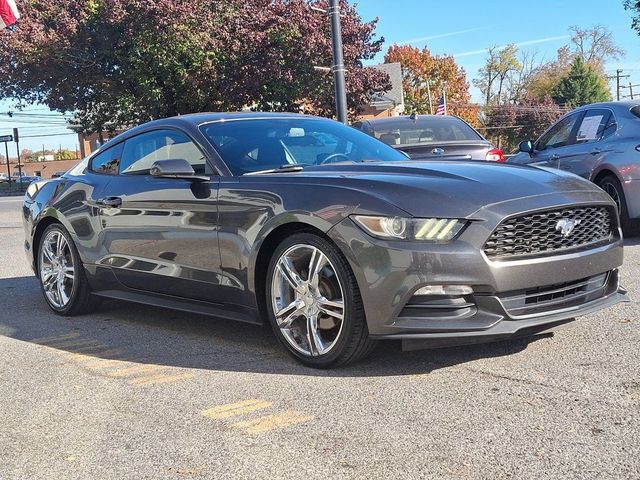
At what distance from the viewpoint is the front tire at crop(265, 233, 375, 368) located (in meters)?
3.81

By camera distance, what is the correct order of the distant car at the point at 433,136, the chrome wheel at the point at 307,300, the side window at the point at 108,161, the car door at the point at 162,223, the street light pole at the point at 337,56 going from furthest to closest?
1. the street light pole at the point at 337,56
2. the distant car at the point at 433,136
3. the side window at the point at 108,161
4. the car door at the point at 162,223
5. the chrome wheel at the point at 307,300

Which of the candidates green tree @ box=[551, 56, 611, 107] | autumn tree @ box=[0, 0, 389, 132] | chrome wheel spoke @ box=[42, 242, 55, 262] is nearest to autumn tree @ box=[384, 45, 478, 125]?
green tree @ box=[551, 56, 611, 107]

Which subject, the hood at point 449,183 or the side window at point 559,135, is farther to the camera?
the side window at point 559,135

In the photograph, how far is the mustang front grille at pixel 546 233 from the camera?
11.9 ft

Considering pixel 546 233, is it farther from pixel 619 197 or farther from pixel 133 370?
pixel 619 197

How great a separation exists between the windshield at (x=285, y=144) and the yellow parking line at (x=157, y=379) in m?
1.27

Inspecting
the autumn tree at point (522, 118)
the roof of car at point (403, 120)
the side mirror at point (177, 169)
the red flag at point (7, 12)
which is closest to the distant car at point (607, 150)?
the roof of car at point (403, 120)

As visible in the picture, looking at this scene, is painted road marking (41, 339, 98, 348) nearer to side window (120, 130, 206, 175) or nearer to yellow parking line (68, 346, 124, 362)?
yellow parking line (68, 346, 124, 362)

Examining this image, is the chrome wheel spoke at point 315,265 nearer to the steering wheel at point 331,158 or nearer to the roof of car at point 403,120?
the steering wheel at point 331,158

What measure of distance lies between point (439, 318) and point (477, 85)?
92.9 meters

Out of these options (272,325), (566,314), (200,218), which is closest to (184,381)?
(272,325)

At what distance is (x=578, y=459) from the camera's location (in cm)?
271

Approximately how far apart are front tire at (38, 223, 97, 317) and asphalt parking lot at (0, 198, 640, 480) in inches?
32.9

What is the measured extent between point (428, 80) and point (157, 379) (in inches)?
3057
